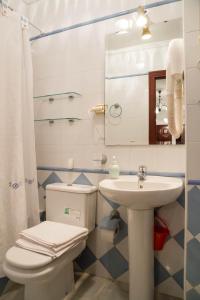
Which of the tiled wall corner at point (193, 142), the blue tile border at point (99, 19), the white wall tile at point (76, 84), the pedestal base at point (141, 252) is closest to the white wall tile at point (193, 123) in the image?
the tiled wall corner at point (193, 142)

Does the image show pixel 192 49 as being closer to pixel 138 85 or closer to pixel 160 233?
pixel 138 85

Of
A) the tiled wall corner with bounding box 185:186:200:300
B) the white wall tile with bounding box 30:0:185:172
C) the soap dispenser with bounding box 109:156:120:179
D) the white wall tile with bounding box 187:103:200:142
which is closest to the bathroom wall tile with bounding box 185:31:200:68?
the white wall tile with bounding box 187:103:200:142

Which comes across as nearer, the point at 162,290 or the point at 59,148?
the point at 162,290

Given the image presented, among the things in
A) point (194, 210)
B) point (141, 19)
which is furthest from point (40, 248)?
point (141, 19)

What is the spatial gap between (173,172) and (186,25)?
870mm

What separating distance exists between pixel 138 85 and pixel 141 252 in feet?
3.69

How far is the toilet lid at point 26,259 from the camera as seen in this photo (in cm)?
112

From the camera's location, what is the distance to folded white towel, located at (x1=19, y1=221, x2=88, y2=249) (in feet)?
4.09

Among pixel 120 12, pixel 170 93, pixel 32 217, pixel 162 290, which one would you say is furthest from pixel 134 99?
pixel 162 290

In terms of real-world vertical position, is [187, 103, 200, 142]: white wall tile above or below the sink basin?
above

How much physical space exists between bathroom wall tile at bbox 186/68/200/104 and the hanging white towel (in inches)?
3.6

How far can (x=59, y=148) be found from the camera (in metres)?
1.89

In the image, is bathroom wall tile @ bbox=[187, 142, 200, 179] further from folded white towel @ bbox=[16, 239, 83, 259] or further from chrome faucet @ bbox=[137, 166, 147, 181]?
folded white towel @ bbox=[16, 239, 83, 259]

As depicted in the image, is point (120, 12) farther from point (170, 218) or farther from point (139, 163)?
point (170, 218)
